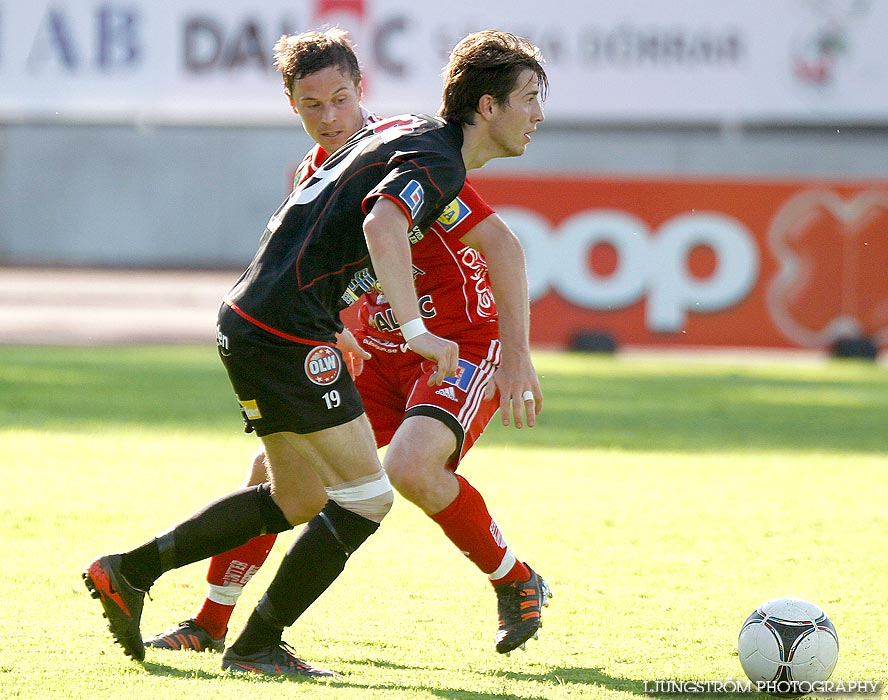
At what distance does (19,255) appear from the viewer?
2895cm

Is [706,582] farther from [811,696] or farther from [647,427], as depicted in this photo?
[647,427]

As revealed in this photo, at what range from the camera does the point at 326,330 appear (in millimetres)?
4035

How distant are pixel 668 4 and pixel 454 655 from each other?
22059 millimetres

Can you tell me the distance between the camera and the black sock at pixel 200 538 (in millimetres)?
4242

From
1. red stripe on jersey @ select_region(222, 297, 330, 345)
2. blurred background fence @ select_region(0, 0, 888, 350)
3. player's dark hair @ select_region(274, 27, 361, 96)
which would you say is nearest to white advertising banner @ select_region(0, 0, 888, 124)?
blurred background fence @ select_region(0, 0, 888, 350)

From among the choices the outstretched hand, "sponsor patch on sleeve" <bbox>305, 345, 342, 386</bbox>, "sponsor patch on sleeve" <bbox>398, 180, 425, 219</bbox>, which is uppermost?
"sponsor patch on sleeve" <bbox>398, 180, 425, 219</bbox>

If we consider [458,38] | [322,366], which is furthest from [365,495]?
[458,38]

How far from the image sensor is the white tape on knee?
4059 mm

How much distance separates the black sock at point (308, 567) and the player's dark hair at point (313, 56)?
158cm

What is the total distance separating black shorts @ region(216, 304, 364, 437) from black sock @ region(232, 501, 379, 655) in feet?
1.02

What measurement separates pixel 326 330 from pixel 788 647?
5.47 feet

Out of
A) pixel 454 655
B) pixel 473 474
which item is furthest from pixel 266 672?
pixel 473 474

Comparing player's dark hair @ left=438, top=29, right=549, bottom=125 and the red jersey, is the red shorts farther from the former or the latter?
player's dark hair @ left=438, top=29, right=549, bottom=125

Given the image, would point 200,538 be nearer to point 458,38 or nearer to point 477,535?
point 477,535
